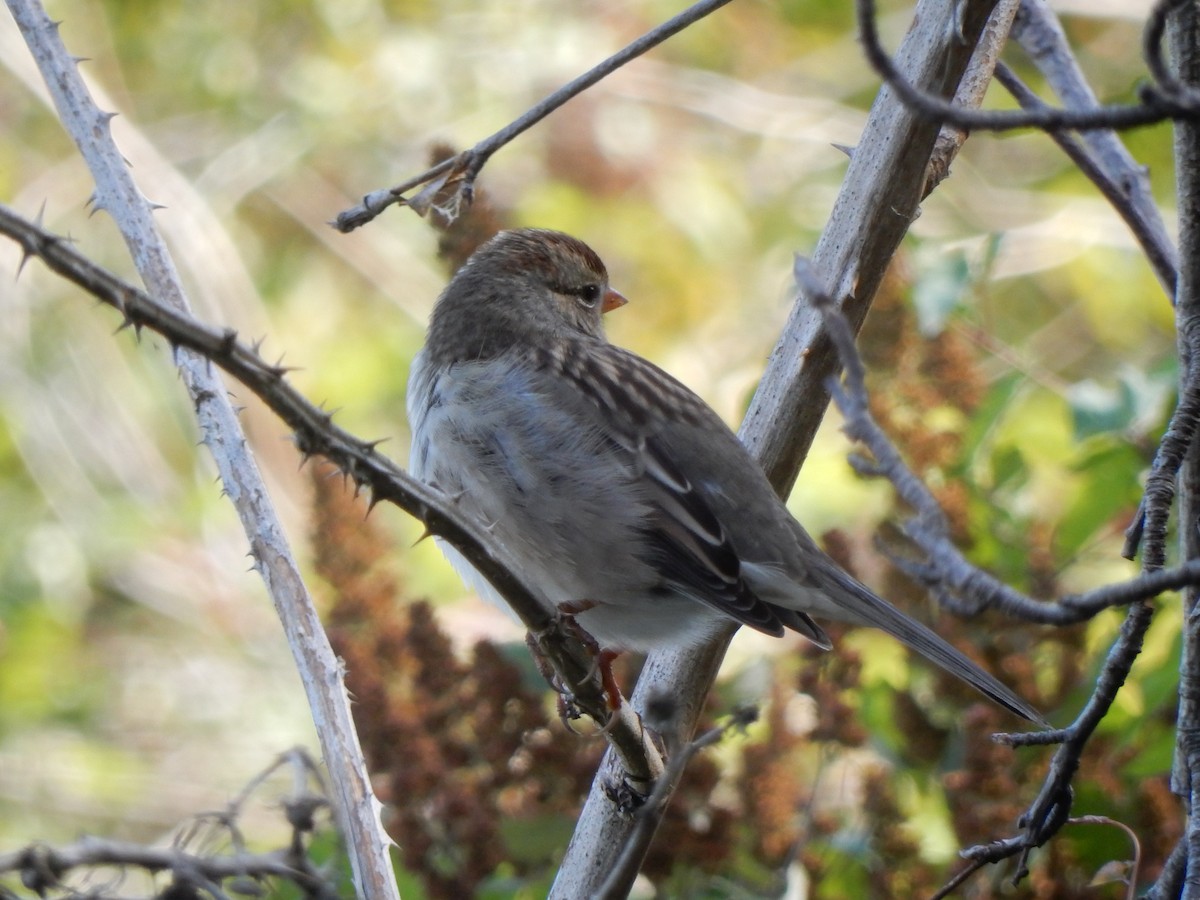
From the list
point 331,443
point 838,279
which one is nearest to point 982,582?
point 331,443

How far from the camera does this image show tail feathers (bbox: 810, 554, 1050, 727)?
230 centimetres

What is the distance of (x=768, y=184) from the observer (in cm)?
678

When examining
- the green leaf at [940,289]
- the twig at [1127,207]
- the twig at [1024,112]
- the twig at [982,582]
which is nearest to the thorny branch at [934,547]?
the twig at [982,582]

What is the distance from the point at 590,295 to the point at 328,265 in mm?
3421

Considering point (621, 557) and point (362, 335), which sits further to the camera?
point (362, 335)

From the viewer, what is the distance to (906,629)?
238cm

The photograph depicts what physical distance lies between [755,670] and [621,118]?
154 inches

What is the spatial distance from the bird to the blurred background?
6.89 feet

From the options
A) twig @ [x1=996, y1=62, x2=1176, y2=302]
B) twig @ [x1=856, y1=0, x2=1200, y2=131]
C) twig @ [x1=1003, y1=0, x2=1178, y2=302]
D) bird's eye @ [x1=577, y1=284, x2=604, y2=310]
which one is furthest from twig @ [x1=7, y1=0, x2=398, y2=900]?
bird's eye @ [x1=577, y1=284, x2=604, y2=310]

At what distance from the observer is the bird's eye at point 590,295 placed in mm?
3348

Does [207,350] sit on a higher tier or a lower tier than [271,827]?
lower

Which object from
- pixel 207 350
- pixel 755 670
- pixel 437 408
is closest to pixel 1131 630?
pixel 207 350

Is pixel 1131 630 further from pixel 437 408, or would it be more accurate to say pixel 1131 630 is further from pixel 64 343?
pixel 64 343

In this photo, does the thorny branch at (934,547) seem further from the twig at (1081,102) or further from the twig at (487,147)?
the twig at (1081,102)
